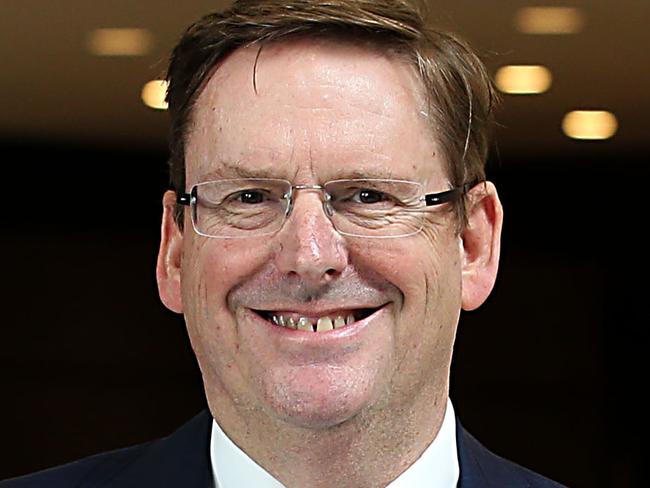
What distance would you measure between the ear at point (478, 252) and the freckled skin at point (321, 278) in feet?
0.20

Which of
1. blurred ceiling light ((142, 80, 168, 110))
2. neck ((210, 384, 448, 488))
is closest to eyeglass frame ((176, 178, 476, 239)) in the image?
neck ((210, 384, 448, 488))

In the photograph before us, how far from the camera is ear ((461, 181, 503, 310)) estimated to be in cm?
229

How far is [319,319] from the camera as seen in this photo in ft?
6.93

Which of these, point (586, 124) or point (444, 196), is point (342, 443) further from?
point (586, 124)

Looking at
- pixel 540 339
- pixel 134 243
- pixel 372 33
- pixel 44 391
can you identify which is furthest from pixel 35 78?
pixel 372 33

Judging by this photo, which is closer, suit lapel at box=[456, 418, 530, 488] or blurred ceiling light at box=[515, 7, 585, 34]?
suit lapel at box=[456, 418, 530, 488]

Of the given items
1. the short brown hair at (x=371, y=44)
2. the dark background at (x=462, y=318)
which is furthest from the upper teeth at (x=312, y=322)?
the dark background at (x=462, y=318)

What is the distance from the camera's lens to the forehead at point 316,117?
2.10m

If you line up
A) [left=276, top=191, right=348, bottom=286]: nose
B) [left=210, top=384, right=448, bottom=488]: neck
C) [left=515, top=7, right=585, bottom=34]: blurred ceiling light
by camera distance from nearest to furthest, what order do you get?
[left=276, top=191, right=348, bottom=286]: nose < [left=210, top=384, right=448, bottom=488]: neck < [left=515, top=7, right=585, bottom=34]: blurred ceiling light

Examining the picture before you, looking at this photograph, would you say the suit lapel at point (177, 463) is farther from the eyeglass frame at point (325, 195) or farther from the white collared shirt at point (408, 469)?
the eyeglass frame at point (325, 195)

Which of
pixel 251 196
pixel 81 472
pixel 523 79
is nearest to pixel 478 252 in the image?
pixel 251 196

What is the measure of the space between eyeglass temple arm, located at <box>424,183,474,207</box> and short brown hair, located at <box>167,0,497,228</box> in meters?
0.01

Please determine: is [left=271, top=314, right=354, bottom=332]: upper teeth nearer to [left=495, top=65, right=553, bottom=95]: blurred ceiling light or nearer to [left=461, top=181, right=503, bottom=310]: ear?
[left=461, top=181, right=503, bottom=310]: ear

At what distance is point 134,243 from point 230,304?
4.68 feet
